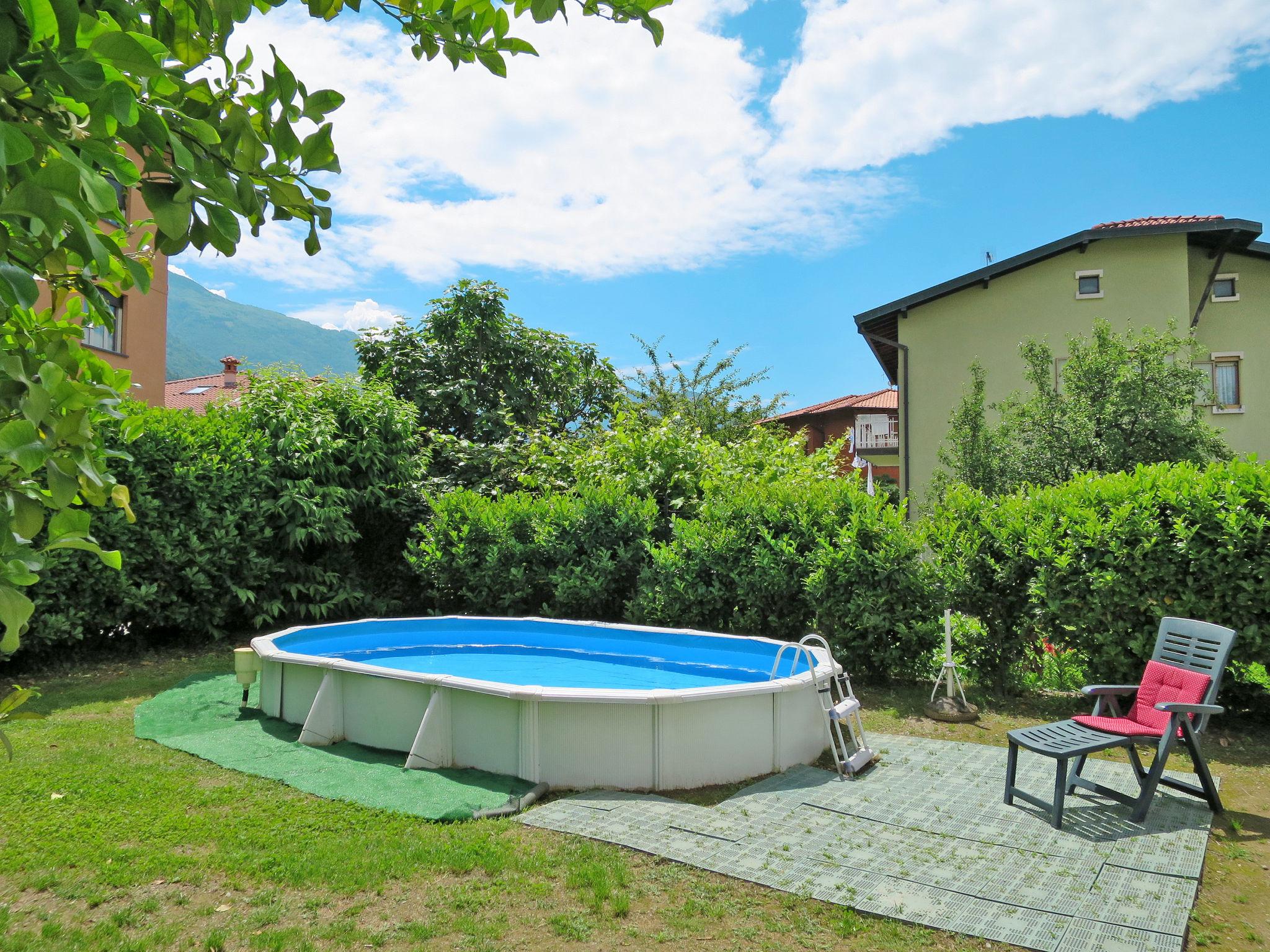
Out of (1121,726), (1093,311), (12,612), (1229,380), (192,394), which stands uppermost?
(192,394)

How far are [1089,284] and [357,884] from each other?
73.9 ft

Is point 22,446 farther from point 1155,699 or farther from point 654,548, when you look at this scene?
point 654,548

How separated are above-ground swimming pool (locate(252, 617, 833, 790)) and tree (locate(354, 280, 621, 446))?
918 cm

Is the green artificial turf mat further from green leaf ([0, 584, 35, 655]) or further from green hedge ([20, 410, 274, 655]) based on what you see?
green leaf ([0, 584, 35, 655])

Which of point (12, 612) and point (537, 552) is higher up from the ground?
point (12, 612)

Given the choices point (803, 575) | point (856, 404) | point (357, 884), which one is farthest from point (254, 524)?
point (856, 404)

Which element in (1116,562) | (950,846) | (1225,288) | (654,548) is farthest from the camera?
(1225,288)

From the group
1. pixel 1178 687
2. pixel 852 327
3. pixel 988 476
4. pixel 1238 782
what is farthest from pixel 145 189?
pixel 852 327

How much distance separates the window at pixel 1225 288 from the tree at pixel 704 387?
13.2m

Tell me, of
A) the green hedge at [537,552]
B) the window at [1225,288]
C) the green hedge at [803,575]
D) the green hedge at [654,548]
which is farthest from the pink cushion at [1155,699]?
the window at [1225,288]

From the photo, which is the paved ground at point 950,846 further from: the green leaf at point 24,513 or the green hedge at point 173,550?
the green hedge at point 173,550

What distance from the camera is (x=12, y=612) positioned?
3.68 feet

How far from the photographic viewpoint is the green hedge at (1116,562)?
7000 millimetres

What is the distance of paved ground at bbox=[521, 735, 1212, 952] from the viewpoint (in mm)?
3889
